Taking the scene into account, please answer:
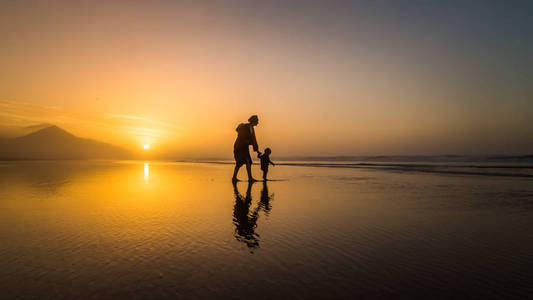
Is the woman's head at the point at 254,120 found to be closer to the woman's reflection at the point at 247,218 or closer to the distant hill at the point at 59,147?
the woman's reflection at the point at 247,218

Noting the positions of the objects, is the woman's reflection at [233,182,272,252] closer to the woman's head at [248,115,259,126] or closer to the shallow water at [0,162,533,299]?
the shallow water at [0,162,533,299]

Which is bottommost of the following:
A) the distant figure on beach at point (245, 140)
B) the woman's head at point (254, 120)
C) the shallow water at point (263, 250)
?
the shallow water at point (263, 250)

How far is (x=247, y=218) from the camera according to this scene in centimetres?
540

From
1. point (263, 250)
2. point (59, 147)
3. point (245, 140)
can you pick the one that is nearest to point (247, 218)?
point (263, 250)

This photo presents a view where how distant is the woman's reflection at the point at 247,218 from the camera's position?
156 inches

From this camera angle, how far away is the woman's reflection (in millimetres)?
3969

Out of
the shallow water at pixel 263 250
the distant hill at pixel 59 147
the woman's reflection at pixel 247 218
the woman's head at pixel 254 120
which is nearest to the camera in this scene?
the shallow water at pixel 263 250

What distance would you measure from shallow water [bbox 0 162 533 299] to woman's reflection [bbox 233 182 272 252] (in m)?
0.03

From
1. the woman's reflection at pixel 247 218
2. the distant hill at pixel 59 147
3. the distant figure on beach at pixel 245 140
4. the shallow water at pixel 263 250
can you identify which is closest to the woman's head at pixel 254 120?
the distant figure on beach at pixel 245 140

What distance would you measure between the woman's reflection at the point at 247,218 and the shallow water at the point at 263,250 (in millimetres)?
29

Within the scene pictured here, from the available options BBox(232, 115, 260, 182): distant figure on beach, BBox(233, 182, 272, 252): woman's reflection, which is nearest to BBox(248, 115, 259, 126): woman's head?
BBox(232, 115, 260, 182): distant figure on beach

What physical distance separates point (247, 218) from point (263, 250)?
1.94m

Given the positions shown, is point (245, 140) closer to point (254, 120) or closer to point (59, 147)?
point (254, 120)

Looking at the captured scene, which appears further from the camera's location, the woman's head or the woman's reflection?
the woman's head
